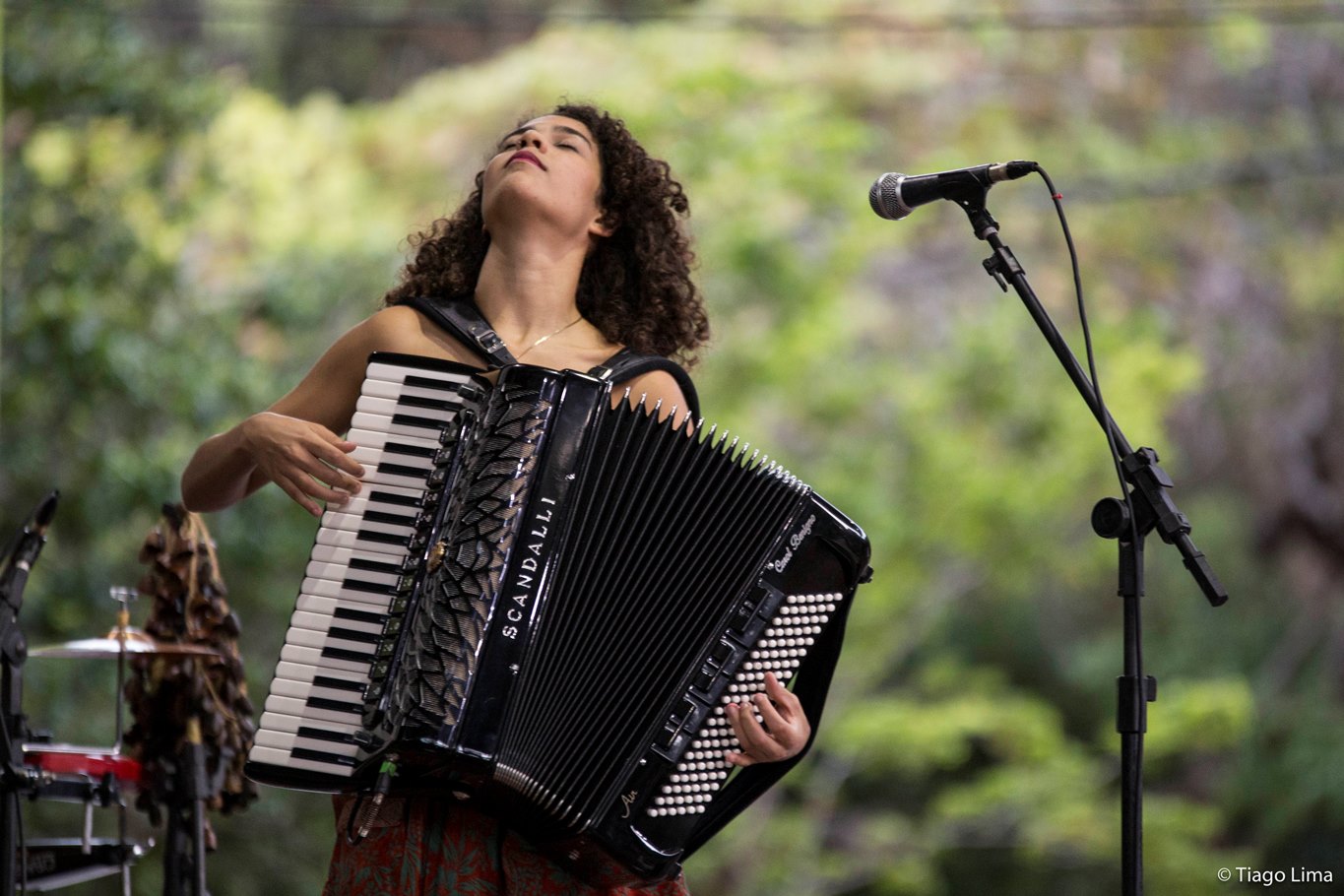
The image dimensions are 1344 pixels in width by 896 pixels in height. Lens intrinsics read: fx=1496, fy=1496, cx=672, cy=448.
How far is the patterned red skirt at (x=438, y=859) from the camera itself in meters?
2.20

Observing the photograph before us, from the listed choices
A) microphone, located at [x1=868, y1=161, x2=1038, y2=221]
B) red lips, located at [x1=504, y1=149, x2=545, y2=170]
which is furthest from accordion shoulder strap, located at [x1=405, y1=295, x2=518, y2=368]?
microphone, located at [x1=868, y1=161, x2=1038, y2=221]

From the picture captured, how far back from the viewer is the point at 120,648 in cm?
303

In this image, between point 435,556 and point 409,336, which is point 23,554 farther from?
point 435,556

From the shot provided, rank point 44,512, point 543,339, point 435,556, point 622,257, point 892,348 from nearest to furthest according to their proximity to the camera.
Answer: point 435,556 < point 543,339 < point 44,512 < point 622,257 < point 892,348

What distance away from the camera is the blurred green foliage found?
653cm

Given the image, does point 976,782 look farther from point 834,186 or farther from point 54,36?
point 54,36

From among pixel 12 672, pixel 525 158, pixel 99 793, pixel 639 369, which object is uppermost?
pixel 525 158

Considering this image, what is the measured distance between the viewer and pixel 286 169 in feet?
30.2

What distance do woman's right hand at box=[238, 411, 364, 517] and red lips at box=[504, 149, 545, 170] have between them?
63 cm

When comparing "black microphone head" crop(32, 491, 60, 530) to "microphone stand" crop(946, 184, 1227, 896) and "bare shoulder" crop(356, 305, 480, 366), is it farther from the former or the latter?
"microphone stand" crop(946, 184, 1227, 896)

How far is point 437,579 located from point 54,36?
5361mm

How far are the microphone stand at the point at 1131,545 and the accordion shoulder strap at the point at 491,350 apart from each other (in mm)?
557

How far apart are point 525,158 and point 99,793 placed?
1.54 meters

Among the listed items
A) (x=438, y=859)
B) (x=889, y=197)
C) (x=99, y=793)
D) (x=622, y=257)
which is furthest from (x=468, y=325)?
(x=99, y=793)
